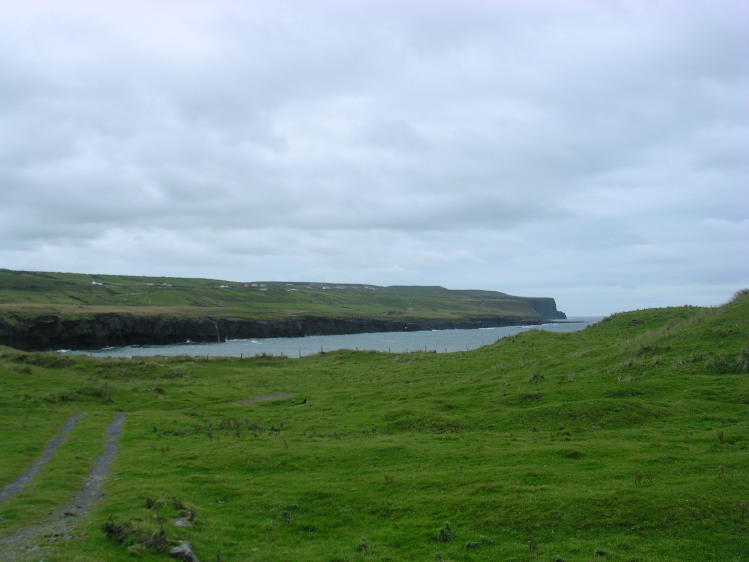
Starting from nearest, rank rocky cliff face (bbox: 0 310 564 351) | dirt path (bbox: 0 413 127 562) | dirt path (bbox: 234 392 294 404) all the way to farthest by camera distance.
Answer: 1. dirt path (bbox: 0 413 127 562)
2. dirt path (bbox: 234 392 294 404)
3. rocky cliff face (bbox: 0 310 564 351)

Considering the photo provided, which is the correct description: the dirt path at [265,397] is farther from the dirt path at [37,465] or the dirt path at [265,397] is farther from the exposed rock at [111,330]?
the exposed rock at [111,330]

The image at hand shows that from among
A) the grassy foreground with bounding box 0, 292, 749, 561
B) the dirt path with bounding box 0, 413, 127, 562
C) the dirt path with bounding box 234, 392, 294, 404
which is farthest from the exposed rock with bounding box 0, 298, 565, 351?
the dirt path with bounding box 0, 413, 127, 562

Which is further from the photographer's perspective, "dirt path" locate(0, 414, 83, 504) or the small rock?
"dirt path" locate(0, 414, 83, 504)

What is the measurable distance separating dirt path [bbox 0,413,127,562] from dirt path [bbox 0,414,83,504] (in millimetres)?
2434

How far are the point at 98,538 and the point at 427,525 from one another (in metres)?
10.1

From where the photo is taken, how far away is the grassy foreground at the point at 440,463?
622 inches

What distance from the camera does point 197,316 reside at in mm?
184000

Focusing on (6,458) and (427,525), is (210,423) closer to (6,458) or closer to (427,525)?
(6,458)

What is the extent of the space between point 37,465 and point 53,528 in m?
11.7

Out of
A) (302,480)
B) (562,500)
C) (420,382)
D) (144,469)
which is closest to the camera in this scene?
(562,500)

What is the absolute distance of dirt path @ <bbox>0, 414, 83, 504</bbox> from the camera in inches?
866

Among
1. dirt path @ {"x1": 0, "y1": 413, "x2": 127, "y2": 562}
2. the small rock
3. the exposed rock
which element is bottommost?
the exposed rock

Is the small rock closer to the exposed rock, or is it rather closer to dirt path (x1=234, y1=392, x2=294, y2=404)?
dirt path (x1=234, y1=392, x2=294, y2=404)

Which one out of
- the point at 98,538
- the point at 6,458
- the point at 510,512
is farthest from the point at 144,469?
the point at 510,512
